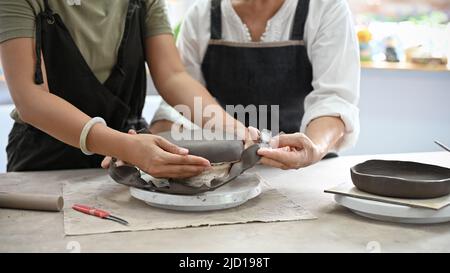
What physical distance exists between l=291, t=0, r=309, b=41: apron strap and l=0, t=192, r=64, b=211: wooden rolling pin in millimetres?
837

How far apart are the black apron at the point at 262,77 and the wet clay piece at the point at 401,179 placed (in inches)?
21.7

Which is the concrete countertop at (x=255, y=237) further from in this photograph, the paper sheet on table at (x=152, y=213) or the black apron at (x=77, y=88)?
the black apron at (x=77, y=88)

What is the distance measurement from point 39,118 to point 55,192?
165 mm

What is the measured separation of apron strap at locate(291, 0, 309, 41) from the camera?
4.94 ft

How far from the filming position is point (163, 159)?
997mm

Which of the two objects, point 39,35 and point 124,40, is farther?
point 124,40

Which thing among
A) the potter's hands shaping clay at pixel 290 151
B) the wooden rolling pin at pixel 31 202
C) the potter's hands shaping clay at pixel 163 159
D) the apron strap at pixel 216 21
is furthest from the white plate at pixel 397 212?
the apron strap at pixel 216 21

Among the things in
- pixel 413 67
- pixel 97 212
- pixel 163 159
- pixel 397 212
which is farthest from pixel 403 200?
pixel 413 67

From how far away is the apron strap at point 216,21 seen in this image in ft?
5.23

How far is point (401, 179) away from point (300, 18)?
724 mm

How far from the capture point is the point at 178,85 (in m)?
1.42

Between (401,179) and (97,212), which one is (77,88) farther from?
(401,179)

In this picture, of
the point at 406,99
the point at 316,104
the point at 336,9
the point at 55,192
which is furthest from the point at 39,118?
the point at 406,99
